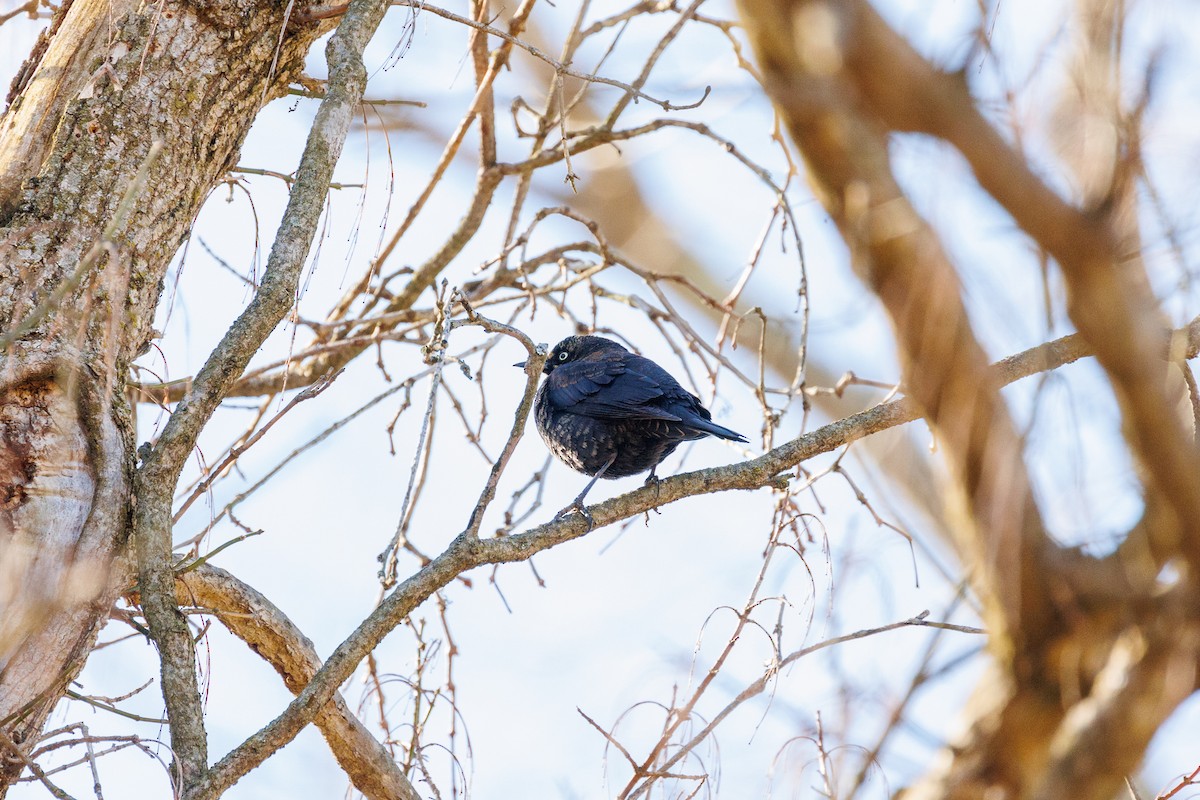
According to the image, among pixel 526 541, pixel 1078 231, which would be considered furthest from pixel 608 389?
pixel 1078 231

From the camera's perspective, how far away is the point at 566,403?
16.4 feet

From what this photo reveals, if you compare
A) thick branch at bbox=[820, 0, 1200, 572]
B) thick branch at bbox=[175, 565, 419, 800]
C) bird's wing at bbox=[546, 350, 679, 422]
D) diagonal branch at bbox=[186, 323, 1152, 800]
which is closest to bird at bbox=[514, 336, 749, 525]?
bird's wing at bbox=[546, 350, 679, 422]

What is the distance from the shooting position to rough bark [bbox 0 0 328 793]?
2303 mm

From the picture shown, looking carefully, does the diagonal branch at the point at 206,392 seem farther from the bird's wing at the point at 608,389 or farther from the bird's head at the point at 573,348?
the bird's head at the point at 573,348

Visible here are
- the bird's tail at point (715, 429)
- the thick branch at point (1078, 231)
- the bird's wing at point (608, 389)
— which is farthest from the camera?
the bird's wing at point (608, 389)

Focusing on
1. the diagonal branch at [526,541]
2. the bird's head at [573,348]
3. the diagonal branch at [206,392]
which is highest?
the bird's head at [573,348]

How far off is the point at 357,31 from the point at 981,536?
2012mm

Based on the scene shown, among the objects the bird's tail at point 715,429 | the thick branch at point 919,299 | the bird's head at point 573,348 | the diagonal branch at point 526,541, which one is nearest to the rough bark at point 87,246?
the diagonal branch at point 526,541

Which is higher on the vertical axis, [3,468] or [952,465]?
[3,468]

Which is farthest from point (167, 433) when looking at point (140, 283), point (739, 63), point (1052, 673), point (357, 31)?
point (739, 63)

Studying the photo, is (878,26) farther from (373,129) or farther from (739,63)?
(739,63)

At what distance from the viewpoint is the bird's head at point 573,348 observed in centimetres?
573

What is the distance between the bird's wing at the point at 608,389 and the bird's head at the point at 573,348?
30 cm

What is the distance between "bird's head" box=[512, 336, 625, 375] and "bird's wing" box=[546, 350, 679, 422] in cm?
30
